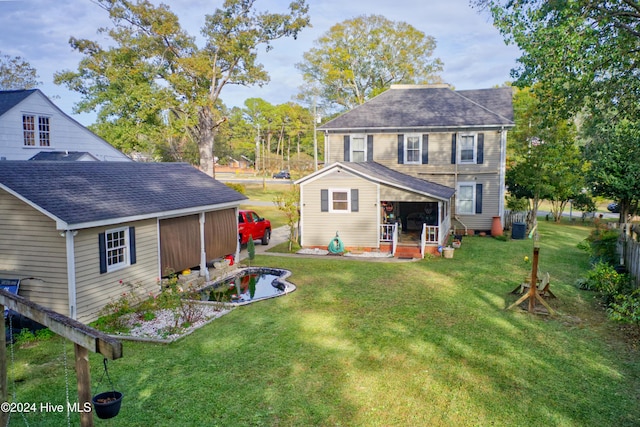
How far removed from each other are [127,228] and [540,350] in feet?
33.4

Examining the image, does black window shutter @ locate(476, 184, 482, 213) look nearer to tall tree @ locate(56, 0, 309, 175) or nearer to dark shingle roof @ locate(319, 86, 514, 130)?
dark shingle roof @ locate(319, 86, 514, 130)

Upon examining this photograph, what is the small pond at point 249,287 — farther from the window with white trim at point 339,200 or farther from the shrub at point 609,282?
the shrub at point 609,282

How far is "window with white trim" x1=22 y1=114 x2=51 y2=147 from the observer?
2419cm

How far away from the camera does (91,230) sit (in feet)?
35.5

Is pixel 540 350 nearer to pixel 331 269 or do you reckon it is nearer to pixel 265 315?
pixel 265 315

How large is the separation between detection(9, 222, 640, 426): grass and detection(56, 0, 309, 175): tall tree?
23592 millimetres

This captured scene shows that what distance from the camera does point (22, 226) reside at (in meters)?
10.6

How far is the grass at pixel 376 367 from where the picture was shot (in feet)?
22.2

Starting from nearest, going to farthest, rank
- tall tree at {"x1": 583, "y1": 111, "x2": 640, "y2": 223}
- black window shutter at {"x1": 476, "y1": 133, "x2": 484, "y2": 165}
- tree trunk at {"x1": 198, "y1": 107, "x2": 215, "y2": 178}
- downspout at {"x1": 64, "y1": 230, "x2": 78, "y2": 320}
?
1. downspout at {"x1": 64, "y1": 230, "x2": 78, "y2": 320}
2. tall tree at {"x1": 583, "y1": 111, "x2": 640, "y2": 223}
3. black window shutter at {"x1": 476, "y1": 133, "x2": 484, "y2": 165}
4. tree trunk at {"x1": 198, "y1": 107, "x2": 215, "y2": 178}

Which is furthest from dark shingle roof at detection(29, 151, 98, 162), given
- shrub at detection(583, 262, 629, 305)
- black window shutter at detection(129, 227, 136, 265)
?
shrub at detection(583, 262, 629, 305)

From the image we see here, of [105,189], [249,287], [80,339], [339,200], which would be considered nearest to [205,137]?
[339,200]

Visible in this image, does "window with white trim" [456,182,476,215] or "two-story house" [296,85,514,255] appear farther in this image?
"window with white trim" [456,182,476,215]

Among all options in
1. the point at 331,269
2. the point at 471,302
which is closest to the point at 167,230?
the point at 331,269

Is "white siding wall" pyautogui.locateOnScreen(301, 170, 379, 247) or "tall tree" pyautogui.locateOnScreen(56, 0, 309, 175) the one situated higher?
"tall tree" pyautogui.locateOnScreen(56, 0, 309, 175)
